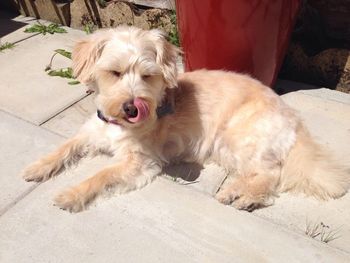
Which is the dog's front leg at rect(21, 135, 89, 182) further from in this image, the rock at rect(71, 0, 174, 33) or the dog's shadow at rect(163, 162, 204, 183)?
the rock at rect(71, 0, 174, 33)

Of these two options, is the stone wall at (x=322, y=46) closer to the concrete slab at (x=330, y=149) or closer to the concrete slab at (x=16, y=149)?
the concrete slab at (x=330, y=149)

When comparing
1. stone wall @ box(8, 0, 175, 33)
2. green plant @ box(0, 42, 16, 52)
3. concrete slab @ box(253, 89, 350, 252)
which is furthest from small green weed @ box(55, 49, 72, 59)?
concrete slab @ box(253, 89, 350, 252)

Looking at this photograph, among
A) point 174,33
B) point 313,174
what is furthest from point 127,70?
point 174,33

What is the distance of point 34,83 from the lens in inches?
175

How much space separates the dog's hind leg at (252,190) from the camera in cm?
294

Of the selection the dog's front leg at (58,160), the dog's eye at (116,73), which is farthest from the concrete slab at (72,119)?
the dog's eye at (116,73)

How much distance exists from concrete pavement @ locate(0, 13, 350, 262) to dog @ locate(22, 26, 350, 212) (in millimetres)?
109

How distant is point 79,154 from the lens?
344 centimetres

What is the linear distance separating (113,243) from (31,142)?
1.40m

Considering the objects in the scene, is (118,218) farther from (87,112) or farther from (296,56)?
(296,56)

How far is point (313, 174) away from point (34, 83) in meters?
3.08

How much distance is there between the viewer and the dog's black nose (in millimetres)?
2699

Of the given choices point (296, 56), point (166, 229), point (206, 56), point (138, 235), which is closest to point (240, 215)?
point (166, 229)

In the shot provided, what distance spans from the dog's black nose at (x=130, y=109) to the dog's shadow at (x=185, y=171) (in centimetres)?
77
